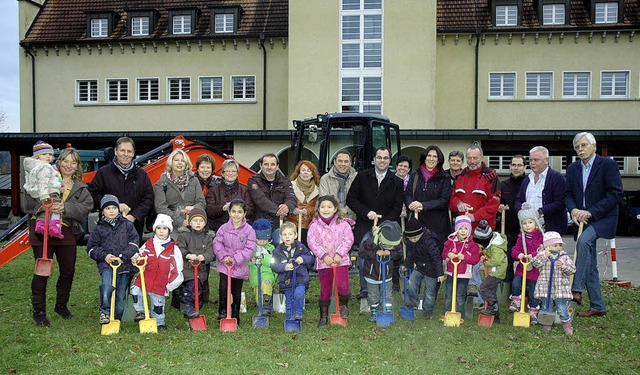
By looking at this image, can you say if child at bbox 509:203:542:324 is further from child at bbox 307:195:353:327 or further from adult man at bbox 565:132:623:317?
child at bbox 307:195:353:327

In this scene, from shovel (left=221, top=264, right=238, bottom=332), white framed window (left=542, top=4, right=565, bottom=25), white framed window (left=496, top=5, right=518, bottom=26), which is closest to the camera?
shovel (left=221, top=264, right=238, bottom=332)

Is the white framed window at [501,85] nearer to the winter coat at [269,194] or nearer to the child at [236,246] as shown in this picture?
the winter coat at [269,194]

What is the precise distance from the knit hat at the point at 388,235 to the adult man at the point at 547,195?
5.47 ft

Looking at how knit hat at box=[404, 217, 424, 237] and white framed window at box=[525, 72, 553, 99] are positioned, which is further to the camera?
white framed window at box=[525, 72, 553, 99]

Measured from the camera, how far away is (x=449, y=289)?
7.65 metres

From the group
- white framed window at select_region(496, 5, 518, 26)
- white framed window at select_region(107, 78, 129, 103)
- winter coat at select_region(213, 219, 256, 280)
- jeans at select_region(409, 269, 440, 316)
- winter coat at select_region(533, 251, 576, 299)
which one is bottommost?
jeans at select_region(409, 269, 440, 316)

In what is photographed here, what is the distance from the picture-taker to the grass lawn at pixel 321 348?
5.63 meters

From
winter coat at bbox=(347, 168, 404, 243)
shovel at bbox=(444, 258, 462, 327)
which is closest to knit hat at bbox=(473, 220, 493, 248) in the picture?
shovel at bbox=(444, 258, 462, 327)

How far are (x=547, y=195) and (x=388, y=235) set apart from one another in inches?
79.9

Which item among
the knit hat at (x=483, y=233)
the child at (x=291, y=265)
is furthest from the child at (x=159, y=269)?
the knit hat at (x=483, y=233)

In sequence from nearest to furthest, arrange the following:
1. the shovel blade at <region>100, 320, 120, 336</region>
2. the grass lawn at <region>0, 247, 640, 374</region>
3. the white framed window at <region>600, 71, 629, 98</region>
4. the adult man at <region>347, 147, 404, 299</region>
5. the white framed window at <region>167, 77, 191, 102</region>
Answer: the grass lawn at <region>0, 247, 640, 374</region>, the shovel blade at <region>100, 320, 120, 336</region>, the adult man at <region>347, 147, 404, 299</region>, the white framed window at <region>600, 71, 629, 98</region>, the white framed window at <region>167, 77, 191, 102</region>

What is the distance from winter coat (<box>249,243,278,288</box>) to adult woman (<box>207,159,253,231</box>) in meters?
0.69

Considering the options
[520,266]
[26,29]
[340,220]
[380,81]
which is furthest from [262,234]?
[26,29]

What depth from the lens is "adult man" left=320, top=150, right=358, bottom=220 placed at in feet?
28.0
